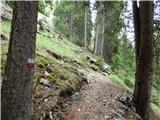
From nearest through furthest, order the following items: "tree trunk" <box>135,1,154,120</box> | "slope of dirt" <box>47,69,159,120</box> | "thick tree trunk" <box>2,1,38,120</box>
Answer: "thick tree trunk" <box>2,1,38,120</box>
"slope of dirt" <box>47,69,159,120</box>
"tree trunk" <box>135,1,154,120</box>

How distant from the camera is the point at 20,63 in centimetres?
543

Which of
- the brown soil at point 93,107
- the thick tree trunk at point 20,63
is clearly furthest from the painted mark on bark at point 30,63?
the brown soil at point 93,107

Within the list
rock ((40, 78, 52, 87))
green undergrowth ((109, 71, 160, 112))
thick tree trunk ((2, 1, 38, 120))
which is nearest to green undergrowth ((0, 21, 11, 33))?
rock ((40, 78, 52, 87))

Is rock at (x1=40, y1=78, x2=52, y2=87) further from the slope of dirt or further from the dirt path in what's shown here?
the dirt path

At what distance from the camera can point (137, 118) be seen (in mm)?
9797

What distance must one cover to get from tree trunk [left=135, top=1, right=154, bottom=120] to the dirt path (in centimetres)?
54

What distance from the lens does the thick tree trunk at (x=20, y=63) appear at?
17.5 feet

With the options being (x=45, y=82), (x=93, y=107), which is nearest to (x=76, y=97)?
(x=93, y=107)

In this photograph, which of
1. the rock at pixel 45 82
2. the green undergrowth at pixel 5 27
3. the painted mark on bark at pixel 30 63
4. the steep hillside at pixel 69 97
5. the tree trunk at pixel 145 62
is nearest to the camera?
the painted mark on bark at pixel 30 63

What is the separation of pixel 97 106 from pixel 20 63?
4152 mm

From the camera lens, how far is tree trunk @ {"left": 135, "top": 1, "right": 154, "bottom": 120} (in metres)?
9.51

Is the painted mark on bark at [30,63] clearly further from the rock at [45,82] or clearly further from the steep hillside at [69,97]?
the rock at [45,82]

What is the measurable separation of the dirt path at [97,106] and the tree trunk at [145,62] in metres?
0.54

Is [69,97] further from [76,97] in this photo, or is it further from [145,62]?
[145,62]
